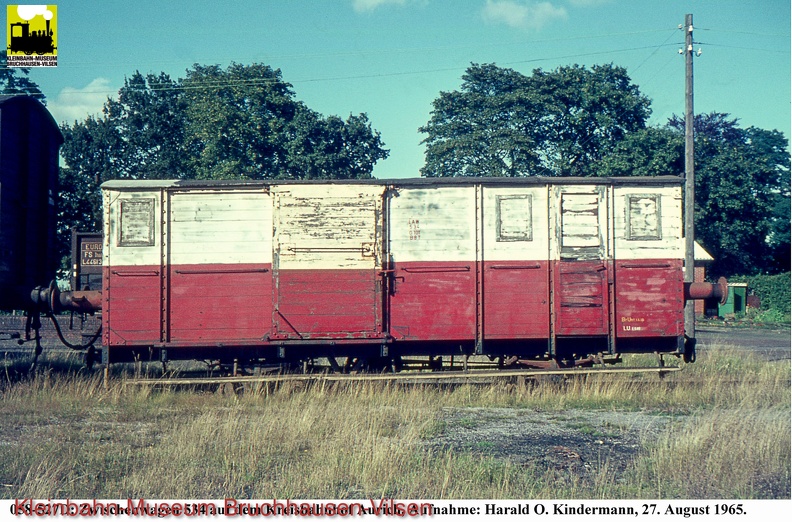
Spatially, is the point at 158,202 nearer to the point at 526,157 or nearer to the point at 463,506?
the point at 463,506

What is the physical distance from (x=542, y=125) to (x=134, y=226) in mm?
33976

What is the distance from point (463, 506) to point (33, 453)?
4.71 m

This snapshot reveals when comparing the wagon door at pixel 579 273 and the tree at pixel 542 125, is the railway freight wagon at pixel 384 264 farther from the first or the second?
the tree at pixel 542 125

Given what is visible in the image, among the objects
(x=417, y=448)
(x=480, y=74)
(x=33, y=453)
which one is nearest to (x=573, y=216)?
(x=417, y=448)

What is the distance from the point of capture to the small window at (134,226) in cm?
1087

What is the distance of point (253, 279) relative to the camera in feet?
35.4

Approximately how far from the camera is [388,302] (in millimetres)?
10812

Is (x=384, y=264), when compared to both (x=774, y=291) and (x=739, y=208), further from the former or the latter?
(x=739, y=208)

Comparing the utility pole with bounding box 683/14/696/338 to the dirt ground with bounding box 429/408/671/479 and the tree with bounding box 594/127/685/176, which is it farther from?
the tree with bounding box 594/127/685/176

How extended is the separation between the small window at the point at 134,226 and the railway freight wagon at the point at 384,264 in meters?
0.02

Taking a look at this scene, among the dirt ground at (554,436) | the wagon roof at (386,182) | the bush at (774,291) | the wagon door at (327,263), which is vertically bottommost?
the dirt ground at (554,436)

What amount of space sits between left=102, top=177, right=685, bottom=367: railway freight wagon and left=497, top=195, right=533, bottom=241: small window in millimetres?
18

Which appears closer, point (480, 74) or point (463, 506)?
point (463, 506)

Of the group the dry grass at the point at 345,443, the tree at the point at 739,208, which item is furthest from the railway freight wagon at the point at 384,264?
the tree at the point at 739,208
